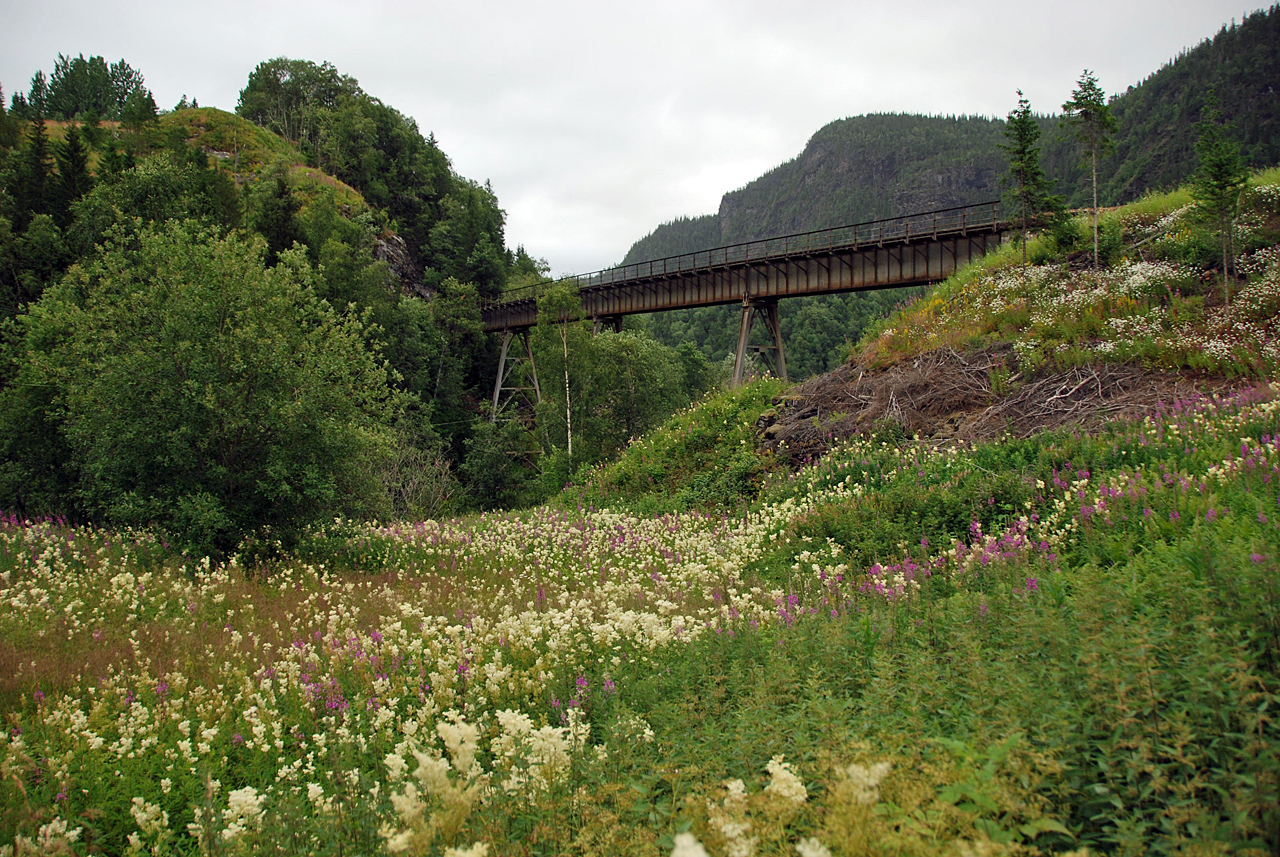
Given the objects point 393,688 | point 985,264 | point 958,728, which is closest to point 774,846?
point 958,728

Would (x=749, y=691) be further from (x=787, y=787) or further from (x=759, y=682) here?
(x=787, y=787)

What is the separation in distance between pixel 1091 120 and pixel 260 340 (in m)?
19.9

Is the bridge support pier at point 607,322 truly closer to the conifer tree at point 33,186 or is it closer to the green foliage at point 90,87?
the conifer tree at point 33,186

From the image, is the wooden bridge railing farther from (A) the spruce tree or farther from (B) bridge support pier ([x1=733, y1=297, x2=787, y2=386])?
(A) the spruce tree

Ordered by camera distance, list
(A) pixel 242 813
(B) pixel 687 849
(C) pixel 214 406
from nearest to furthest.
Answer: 1. (B) pixel 687 849
2. (A) pixel 242 813
3. (C) pixel 214 406

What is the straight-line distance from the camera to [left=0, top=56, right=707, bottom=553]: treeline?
11305 millimetres

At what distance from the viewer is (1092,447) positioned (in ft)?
27.7

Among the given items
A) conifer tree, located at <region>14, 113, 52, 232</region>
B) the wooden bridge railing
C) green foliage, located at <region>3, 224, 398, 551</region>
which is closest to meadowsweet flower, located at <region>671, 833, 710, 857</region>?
green foliage, located at <region>3, 224, 398, 551</region>

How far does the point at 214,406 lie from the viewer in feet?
35.3

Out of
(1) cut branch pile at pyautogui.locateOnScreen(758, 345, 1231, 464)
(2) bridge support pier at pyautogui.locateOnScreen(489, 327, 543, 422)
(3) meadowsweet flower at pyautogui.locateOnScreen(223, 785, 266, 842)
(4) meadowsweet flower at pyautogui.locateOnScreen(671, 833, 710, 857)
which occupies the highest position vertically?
(2) bridge support pier at pyautogui.locateOnScreen(489, 327, 543, 422)

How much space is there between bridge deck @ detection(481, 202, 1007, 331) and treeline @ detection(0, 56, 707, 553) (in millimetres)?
5857

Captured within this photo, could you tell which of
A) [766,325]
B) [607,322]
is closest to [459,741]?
[766,325]

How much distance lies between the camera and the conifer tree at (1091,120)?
1576cm

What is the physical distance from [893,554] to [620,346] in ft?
102
